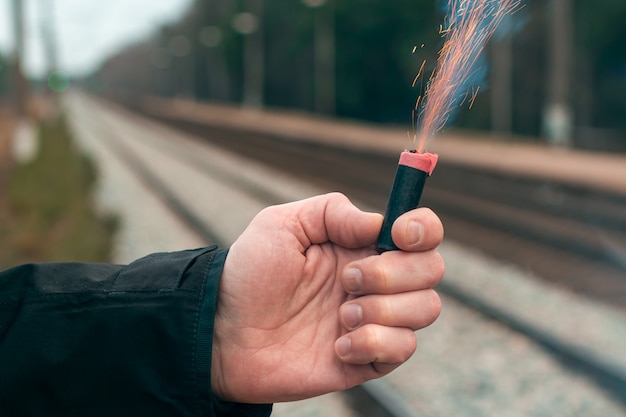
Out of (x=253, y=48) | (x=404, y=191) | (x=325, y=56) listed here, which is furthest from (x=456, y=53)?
(x=253, y=48)

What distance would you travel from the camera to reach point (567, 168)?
2291 cm

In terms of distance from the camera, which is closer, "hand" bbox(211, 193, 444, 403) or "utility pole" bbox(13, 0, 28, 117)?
"hand" bbox(211, 193, 444, 403)

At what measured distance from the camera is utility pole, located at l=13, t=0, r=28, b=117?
2659 centimetres

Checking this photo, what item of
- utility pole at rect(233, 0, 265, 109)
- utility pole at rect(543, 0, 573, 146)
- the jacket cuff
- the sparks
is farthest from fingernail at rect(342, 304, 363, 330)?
utility pole at rect(233, 0, 265, 109)

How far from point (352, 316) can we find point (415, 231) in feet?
0.90

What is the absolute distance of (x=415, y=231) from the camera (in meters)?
1.80

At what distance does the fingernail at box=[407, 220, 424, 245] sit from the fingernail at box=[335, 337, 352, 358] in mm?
289

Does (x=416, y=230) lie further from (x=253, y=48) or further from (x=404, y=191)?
(x=253, y=48)

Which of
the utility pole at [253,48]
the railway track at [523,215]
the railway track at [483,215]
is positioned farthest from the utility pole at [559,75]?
the utility pole at [253,48]

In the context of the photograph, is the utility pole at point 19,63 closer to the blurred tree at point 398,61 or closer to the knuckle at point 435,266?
the blurred tree at point 398,61

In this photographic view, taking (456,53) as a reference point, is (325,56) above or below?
below

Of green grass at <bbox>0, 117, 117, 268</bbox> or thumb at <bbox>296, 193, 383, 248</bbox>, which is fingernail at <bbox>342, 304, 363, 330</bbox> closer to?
thumb at <bbox>296, 193, 383, 248</bbox>

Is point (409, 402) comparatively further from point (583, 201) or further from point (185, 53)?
point (185, 53)

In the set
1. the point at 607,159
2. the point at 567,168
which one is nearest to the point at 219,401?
the point at 567,168
